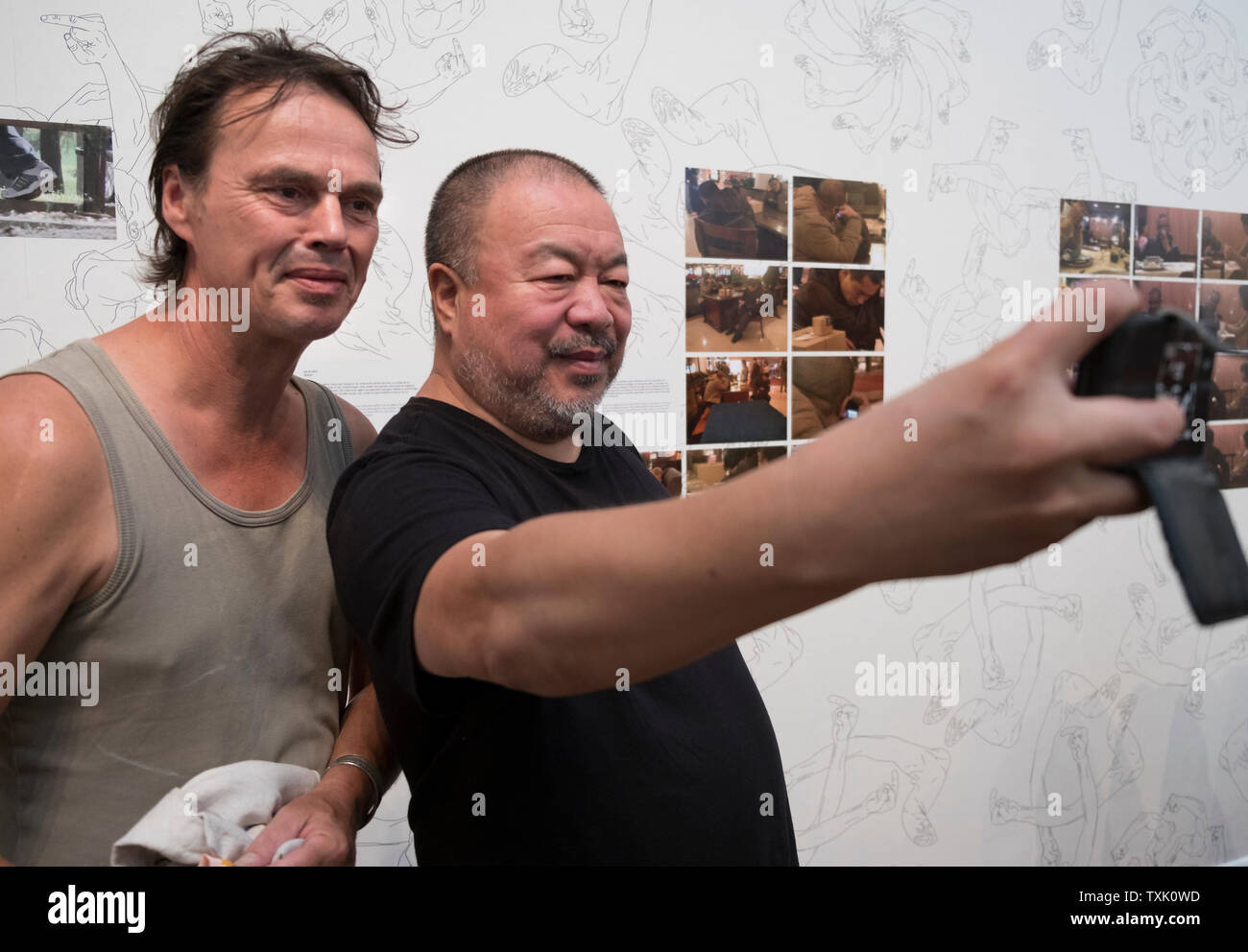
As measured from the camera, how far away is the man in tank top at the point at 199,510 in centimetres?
92

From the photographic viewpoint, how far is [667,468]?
1.98 meters

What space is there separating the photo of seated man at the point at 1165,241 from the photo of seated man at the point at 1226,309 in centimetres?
10

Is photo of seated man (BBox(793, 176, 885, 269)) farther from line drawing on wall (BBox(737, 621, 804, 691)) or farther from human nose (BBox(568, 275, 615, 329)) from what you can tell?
human nose (BBox(568, 275, 615, 329))

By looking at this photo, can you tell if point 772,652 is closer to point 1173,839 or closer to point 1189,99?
point 1173,839

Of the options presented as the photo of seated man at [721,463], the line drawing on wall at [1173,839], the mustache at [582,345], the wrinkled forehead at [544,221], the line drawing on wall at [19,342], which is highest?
the wrinkled forehead at [544,221]

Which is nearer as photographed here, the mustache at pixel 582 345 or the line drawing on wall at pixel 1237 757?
the mustache at pixel 582 345

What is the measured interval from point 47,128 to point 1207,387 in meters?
1.64

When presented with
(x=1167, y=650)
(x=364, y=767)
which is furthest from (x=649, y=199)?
(x=1167, y=650)

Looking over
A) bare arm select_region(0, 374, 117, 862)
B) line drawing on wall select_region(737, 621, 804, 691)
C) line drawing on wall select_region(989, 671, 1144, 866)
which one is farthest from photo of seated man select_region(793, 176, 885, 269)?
bare arm select_region(0, 374, 117, 862)

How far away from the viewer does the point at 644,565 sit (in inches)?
20.4

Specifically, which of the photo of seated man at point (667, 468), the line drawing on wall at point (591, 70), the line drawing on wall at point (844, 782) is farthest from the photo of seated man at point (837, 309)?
the line drawing on wall at point (844, 782)

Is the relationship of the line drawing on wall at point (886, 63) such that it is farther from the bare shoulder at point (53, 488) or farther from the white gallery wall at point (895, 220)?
the bare shoulder at point (53, 488)
